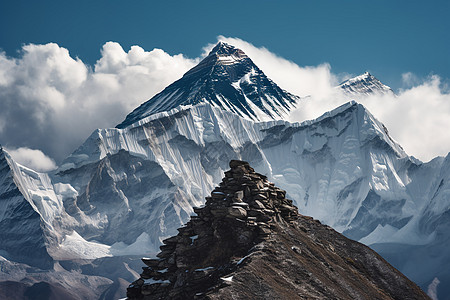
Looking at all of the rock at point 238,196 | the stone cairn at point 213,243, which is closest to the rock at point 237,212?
the stone cairn at point 213,243

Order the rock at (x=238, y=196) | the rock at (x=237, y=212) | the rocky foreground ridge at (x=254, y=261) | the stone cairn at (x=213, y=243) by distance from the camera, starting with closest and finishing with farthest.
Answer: the rocky foreground ridge at (x=254, y=261)
the stone cairn at (x=213, y=243)
the rock at (x=237, y=212)
the rock at (x=238, y=196)

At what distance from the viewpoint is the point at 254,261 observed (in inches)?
2810

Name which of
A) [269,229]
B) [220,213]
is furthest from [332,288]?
[220,213]

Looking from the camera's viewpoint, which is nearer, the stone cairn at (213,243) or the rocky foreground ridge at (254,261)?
the rocky foreground ridge at (254,261)

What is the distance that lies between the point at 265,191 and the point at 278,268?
14.8 meters

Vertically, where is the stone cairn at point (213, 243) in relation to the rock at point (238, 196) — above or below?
below

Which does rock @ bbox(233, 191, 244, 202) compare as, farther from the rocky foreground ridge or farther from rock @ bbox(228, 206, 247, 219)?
rock @ bbox(228, 206, 247, 219)

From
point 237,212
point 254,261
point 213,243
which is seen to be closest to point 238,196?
point 237,212

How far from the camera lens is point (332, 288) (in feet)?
250

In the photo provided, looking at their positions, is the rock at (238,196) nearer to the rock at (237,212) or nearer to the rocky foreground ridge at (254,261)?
the rocky foreground ridge at (254,261)

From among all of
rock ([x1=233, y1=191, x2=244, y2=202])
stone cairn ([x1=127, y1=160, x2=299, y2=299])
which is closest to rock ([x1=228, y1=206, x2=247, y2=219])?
stone cairn ([x1=127, y1=160, x2=299, y2=299])

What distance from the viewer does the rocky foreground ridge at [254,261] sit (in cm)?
7019

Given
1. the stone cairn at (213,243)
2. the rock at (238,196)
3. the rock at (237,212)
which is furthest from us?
the rock at (238,196)

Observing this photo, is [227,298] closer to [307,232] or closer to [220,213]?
[220,213]
